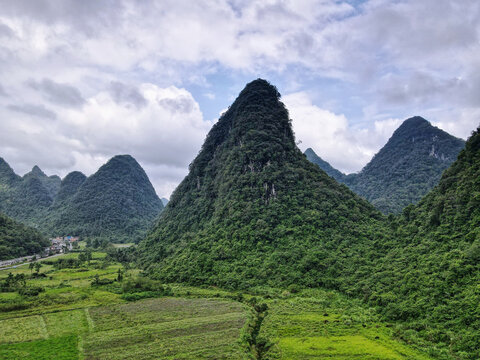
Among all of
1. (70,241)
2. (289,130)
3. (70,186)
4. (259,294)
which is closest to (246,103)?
(289,130)

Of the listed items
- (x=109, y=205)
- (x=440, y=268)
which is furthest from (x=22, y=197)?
(x=440, y=268)

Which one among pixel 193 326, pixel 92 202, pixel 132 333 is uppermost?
pixel 92 202

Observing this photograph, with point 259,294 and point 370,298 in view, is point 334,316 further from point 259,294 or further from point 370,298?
point 259,294

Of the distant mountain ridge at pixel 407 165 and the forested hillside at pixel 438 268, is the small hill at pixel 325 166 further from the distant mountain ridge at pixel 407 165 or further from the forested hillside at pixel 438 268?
the forested hillside at pixel 438 268

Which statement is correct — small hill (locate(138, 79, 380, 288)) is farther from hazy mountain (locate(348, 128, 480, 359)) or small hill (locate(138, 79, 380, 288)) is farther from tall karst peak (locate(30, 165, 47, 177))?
tall karst peak (locate(30, 165, 47, 177))

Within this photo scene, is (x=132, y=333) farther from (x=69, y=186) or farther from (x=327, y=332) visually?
(x=69, y=186)

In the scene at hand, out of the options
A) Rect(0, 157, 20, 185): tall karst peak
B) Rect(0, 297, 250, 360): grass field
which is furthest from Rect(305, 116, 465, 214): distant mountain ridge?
Rect(0, 157, 20, 185): tall karst peak
